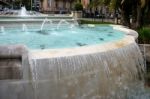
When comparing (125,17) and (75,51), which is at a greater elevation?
(125,17)

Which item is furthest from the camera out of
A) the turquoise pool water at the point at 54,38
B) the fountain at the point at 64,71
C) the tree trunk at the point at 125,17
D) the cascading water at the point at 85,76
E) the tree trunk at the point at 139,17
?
the tree trunk at the point at 125,17

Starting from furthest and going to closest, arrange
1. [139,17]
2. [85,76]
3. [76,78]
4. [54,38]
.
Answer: [139,17], [54,38], [85,76], [76,78]

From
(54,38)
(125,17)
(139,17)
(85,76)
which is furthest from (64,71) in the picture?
(125,17)

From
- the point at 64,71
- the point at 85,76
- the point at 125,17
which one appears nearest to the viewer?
the point at 64,71

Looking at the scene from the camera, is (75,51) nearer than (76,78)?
No

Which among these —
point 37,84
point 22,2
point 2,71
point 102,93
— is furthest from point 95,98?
point 22,2

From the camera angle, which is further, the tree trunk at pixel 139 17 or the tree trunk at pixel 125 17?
the tree trunk at pixel 125 17

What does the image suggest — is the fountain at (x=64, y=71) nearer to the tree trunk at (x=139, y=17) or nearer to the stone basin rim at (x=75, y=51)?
the stone basin rim at (x=75, y=51)

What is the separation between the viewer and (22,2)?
7031 centimetres

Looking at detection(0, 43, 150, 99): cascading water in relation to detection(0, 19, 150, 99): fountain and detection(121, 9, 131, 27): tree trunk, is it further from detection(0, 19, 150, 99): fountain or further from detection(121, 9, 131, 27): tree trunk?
detection(121, 9, 131, 27): tree trunk

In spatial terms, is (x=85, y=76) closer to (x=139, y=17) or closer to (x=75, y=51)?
(x=75, y=51)

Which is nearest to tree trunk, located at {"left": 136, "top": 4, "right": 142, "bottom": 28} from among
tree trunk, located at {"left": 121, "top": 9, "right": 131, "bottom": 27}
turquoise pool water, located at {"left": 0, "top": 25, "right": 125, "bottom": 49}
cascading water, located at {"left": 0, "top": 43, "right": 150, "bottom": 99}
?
tree trunk, located at {"left": 121, "top": 9, "right": 131, "bottom": 27}

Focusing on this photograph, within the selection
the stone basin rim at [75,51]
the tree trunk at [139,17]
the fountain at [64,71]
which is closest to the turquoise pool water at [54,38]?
the stone basin rim at [75,51]

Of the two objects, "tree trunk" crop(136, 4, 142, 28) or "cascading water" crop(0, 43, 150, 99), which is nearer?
"cascading water" crop(0, 43, 150, 99)
